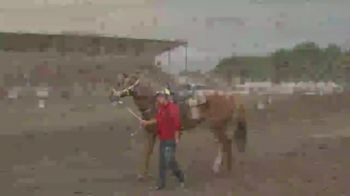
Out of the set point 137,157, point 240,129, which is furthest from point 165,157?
point 137,157

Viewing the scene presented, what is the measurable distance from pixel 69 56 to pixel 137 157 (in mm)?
29834

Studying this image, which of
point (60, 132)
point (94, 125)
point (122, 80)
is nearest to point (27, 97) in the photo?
point (94, 125)

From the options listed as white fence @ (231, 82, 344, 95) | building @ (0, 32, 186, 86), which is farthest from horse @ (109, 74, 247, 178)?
building @ (0, 32, 186, 86)

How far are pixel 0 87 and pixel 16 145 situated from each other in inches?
700

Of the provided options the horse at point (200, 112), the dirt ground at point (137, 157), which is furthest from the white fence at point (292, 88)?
the horse at point (200, 112)

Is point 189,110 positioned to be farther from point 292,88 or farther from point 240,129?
point 292,88

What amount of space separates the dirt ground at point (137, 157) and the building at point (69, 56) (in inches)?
400

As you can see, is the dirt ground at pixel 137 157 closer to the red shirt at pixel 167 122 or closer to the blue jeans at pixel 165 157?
the blue jeans at pixel 165 157

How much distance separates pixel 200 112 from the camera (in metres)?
13.5

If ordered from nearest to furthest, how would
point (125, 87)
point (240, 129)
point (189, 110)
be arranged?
point (125, 87) < point (189, 110) < point (240, 129)

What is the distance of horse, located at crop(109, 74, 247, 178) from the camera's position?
41.8ft

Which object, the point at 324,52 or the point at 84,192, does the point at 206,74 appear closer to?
the point at 324,52

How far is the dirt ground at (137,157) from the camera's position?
11.9 m

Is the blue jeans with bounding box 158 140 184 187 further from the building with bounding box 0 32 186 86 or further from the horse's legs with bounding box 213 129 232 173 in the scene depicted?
the building with bounding box 0 32 186 86
